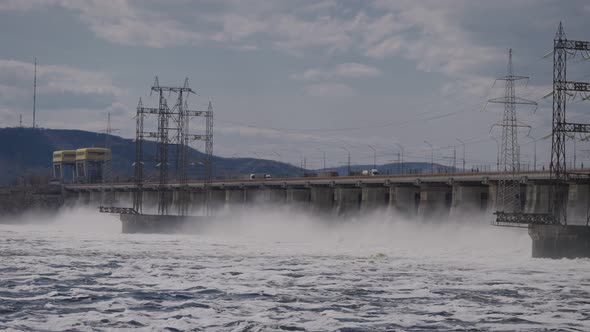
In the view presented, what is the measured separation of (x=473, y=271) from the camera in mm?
59062

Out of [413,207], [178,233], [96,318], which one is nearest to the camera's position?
[96,318]

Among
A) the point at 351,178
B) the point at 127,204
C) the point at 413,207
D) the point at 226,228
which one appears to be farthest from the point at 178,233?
the point at 127,204

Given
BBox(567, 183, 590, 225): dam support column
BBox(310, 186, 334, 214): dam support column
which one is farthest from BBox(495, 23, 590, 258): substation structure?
BBox(310, 186, 334, 214): dam support column

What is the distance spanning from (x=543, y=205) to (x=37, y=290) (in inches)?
2106

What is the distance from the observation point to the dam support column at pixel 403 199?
10094cm

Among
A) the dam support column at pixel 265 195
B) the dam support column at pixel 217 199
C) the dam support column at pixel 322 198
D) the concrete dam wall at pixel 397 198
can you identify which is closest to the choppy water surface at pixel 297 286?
the concrete dam wall at pixel 397 198

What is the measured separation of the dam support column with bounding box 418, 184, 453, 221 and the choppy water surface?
21.9 ft

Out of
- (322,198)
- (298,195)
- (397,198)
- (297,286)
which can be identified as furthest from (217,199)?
(297,286)

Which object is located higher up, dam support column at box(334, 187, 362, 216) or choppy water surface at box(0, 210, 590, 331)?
dam support column at box(334, 187, 362, 216)

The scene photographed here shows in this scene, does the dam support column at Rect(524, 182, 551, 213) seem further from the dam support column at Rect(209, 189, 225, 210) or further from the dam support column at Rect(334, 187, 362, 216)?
the dam support column at Rect(209, 189, 225, 210)

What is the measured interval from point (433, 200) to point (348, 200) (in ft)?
59.7

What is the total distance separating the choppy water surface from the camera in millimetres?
36875

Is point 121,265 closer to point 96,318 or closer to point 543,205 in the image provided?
point 96,318

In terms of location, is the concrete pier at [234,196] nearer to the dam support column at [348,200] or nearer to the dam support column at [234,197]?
the dam support column at [234,197]
